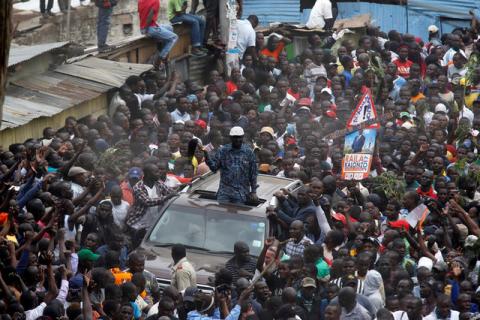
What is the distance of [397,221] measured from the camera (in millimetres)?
13375

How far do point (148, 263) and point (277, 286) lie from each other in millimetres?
1387

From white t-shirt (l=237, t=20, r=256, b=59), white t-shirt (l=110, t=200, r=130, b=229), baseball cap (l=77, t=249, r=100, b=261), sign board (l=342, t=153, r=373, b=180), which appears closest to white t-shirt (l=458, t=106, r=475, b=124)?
white t-shirt (l=237, t=20, r=256, b=59)

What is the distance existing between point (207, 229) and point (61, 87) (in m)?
5.80

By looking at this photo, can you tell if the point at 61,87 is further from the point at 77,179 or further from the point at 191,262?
the point at 191,262

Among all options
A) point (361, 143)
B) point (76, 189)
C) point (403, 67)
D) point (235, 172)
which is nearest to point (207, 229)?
point (235, 172)

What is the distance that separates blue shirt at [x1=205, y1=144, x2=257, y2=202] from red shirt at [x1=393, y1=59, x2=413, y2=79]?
7.84 m

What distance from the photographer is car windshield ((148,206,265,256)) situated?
1256 cm

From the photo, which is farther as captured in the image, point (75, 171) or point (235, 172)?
point (75, 171)

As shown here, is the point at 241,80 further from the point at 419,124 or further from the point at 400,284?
the point at 400,284

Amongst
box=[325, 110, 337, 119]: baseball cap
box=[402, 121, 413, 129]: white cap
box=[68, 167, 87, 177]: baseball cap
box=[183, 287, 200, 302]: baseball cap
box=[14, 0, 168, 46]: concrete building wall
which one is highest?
box=[68, 167, 87, 177]: baseball cap

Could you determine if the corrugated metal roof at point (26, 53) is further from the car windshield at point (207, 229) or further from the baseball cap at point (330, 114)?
the car windshield at point (207, 229)

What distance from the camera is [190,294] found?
35.8ft

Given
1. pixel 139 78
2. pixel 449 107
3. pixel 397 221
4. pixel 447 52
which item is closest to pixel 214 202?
pixel 397 221

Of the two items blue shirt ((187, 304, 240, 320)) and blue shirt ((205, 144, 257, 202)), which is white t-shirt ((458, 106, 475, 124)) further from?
blue shirt ((187, 304, 240, 320))
